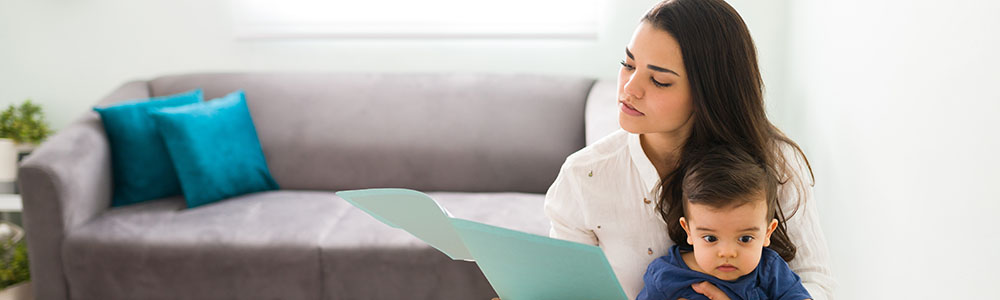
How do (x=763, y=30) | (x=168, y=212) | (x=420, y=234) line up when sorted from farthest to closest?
(x=763, y=30) < (x=168, y=212) < (x=420, y=234)

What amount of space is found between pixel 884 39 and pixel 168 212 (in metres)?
2.02

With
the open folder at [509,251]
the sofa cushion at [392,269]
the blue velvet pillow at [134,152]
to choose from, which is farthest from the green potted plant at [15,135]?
the open folder at [509,251]

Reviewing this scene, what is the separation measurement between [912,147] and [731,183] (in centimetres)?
55

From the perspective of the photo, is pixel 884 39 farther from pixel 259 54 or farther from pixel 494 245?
pixel 259 54

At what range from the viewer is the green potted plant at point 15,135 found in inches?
108

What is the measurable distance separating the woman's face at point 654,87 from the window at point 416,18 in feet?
5.75

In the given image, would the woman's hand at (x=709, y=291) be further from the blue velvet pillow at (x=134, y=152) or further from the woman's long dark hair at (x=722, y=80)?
the blue velvet pillow at (x=134, y=152)

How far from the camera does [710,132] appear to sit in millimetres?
1120

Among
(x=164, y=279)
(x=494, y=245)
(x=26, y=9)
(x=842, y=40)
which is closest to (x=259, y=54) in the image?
(x=26, y=9)

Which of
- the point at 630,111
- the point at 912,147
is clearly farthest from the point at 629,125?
the point at 912,147

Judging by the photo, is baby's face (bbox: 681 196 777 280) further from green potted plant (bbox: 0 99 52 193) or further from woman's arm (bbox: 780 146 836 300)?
green potted plant (bbox: 0 99 52 193)

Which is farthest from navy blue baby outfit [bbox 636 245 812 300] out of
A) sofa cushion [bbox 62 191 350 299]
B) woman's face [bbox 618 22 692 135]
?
sofa cushion [bbox 62 191 350 299]

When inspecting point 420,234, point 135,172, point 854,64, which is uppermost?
point 854,64

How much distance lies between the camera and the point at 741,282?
3.47 ft
